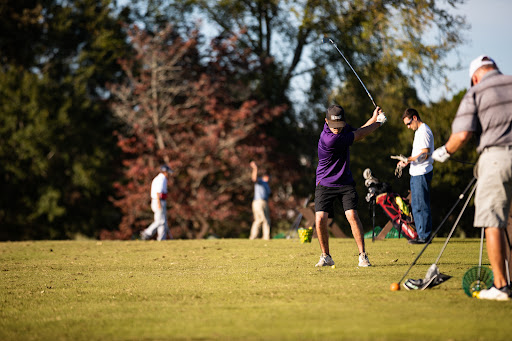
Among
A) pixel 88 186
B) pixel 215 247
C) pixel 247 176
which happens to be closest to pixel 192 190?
pixel 247 176

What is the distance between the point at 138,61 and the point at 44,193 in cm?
616

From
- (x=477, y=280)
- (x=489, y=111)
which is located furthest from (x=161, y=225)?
(x=489, y=111)

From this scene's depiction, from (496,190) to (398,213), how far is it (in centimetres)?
934

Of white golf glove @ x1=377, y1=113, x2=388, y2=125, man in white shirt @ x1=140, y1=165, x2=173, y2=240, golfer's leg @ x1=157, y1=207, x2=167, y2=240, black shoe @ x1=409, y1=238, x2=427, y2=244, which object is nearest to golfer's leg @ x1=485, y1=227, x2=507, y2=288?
white golf glove @ x1=377, y1=113, x2=388, y2=125

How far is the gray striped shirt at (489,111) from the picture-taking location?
651 cm

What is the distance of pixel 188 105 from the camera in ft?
90.3

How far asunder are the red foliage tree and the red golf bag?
11.3 metres

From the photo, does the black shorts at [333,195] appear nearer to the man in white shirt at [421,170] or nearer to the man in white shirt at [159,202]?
the man in white shirt at [421,170]

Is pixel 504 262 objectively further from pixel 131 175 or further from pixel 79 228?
pixel 79 228

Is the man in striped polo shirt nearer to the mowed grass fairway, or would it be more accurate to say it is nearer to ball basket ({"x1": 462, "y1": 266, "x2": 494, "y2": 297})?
ball basket ({"x1": 462, "y1": 266, "x2": 494, "y2": 297})

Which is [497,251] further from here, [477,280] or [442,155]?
[442,155]

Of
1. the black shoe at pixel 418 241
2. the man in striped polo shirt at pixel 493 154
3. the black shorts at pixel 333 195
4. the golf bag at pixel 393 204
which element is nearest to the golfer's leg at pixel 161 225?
the golf bag at pixel 393 204

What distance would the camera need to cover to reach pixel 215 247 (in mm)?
15484

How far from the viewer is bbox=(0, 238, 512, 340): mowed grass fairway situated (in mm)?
5367
